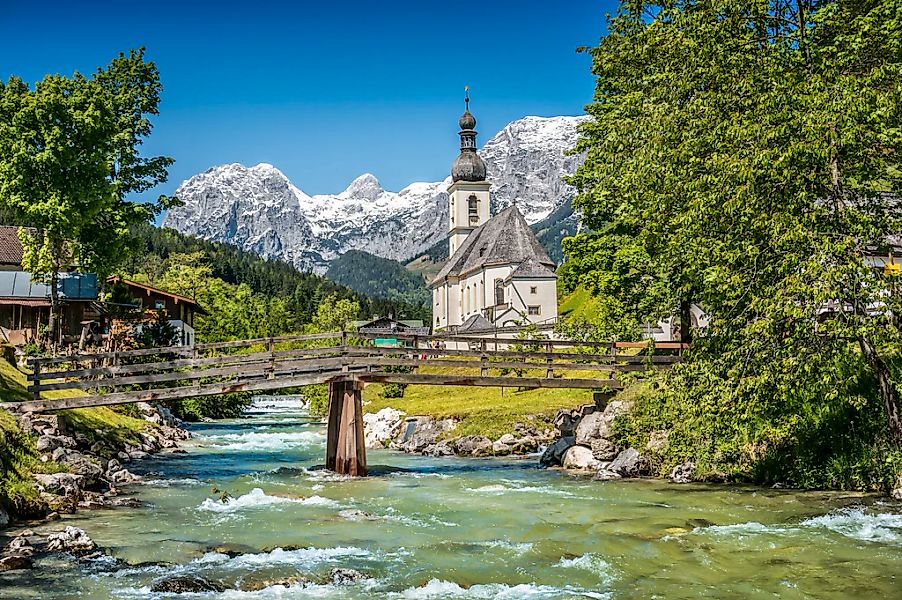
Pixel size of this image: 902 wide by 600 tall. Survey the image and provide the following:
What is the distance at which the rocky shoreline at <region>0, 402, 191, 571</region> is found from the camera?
1501 centimetres

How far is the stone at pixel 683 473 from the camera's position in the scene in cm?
2441

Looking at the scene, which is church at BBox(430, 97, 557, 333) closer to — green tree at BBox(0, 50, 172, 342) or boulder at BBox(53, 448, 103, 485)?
green tree at BBox(0, 50, 172, 342)

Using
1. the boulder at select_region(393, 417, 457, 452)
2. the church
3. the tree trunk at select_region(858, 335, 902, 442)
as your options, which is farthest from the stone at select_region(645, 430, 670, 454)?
the church

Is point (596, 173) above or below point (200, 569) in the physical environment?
above

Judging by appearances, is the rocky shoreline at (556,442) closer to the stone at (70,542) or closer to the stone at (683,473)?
the stone at (683,473)

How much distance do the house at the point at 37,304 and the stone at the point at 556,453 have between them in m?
29.6

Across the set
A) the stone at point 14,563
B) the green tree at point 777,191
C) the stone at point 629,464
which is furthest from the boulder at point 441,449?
the stone at point 14,563

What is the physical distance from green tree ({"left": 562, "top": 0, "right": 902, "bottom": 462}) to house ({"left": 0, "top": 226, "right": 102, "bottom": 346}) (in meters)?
38.6

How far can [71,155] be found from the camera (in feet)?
126

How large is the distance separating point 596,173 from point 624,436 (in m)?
9.13

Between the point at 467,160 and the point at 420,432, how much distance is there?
82.7 metres

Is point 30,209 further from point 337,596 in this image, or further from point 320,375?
point 337,596

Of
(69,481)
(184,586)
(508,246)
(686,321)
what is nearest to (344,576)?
(184,586)

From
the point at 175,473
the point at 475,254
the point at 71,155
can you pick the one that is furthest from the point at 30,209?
the point at 475,254
